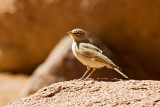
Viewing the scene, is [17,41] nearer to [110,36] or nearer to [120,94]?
[110,36]

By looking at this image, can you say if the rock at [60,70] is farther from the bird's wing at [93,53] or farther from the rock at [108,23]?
the bird's wing at [93,53]

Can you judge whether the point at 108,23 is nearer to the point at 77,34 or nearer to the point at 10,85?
the point at 10,85

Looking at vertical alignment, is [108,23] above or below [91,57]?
above

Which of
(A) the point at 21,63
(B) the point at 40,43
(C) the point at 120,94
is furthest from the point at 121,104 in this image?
(A) the point at 21,63

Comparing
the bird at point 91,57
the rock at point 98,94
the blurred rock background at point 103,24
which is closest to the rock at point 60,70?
the blurred rock background at point 103,24

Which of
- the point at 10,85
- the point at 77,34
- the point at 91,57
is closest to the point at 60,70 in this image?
the point at 10,85

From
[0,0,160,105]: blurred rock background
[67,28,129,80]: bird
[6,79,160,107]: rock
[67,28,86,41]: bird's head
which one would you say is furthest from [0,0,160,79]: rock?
[6,79,160,107]: rock
